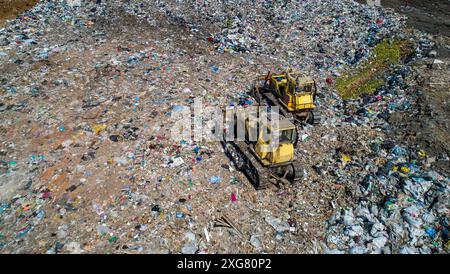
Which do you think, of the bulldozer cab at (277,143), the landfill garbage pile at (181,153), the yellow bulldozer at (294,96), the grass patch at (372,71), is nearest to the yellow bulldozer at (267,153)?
the bulldozer cab at (277,143)

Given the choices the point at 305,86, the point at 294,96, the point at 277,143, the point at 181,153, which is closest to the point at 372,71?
the point at 305,86

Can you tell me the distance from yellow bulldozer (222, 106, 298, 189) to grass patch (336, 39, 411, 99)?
473 centimetres

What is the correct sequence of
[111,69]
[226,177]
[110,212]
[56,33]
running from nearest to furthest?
1. [110,212]
2. [226,177]
3. [111,69]
4. [56,33]

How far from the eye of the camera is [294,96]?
945 cm

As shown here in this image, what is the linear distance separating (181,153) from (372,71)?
8.10 metres

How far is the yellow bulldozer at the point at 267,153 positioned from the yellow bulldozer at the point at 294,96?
65.7 inches

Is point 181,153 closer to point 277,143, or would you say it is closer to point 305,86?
point 277,143

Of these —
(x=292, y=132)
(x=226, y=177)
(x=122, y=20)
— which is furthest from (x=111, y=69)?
(x=292, y=132)

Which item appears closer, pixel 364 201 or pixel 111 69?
pixel 364 201

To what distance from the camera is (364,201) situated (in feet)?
24.0

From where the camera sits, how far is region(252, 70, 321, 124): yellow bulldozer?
9.38 meters

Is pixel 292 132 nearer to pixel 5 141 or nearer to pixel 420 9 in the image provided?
pixel 5 141
